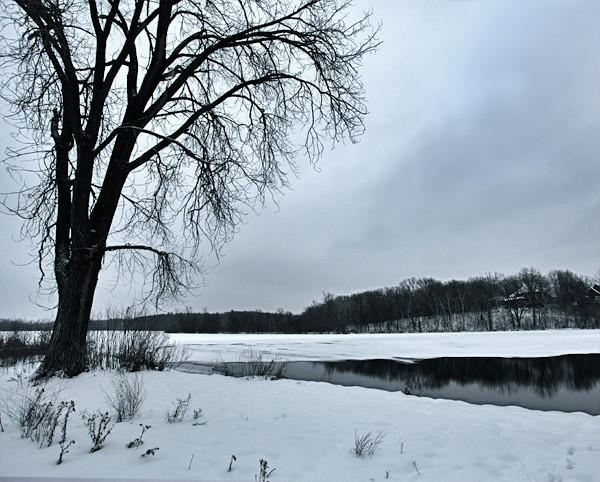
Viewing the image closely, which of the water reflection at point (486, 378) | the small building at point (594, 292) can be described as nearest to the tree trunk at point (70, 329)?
the water reflection at point (486, 378)

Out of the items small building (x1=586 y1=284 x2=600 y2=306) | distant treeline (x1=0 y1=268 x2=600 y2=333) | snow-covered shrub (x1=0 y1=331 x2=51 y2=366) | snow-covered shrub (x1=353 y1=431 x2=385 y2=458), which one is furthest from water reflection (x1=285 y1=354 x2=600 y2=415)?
small building (x1=586 y1=284 x2=600 y2=306)

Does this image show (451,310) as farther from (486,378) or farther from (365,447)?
(365,447)

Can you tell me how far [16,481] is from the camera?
9.18 ft

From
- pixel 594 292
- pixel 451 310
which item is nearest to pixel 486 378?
pixel 451 310

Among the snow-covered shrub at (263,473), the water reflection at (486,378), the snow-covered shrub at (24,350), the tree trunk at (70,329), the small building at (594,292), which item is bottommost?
the water reflection at (486,378)

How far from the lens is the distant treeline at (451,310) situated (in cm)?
6738

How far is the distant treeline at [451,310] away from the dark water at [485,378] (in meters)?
50.4

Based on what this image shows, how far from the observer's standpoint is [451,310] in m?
79.4

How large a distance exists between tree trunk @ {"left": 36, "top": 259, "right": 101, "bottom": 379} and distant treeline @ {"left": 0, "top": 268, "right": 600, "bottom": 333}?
5726 centimetres

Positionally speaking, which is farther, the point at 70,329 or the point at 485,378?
the point at 485,378

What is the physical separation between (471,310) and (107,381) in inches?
3189

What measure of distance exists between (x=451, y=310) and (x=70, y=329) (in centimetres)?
8285

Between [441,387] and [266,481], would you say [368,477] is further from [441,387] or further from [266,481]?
[441,387]

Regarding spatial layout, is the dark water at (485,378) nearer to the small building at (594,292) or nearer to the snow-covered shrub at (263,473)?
the snow-covered shrub at (263,473)
